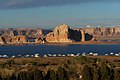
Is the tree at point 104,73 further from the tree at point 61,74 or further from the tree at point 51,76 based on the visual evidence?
the tree at point 51,76

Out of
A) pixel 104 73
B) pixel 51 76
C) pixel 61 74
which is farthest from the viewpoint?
pixel 61 74

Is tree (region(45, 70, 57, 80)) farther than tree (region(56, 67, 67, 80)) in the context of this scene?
No

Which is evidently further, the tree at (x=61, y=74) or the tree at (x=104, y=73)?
the tree at (x=61, y=74)

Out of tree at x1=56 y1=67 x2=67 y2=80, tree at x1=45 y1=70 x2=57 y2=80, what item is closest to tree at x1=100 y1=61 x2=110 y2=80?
tree at x1=56 y1=67 x2=67 y2=80

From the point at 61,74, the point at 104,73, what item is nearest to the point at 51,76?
the point at 61,74

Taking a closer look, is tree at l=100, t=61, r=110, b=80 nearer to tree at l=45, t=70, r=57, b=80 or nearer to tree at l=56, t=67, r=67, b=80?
tree at l=56, t=67, r=67, b=80

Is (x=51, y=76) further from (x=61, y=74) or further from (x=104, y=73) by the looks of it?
(x=104, y=73)

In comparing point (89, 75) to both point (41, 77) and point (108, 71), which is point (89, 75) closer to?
point (108, 71)

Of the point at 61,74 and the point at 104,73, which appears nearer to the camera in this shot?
the point at 104,73

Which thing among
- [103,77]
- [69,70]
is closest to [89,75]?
[103,77]

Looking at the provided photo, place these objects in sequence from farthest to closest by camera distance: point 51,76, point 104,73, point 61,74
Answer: point 61,74
point 104,73
point 51,76

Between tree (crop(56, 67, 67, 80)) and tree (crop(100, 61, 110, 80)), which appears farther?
tree (crop(56, 67, 67, 80))

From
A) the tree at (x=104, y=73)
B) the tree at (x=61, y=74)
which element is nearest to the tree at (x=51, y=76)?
the tree at (x=61, y=74)

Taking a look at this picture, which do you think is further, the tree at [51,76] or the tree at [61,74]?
the tree at [61,74]
